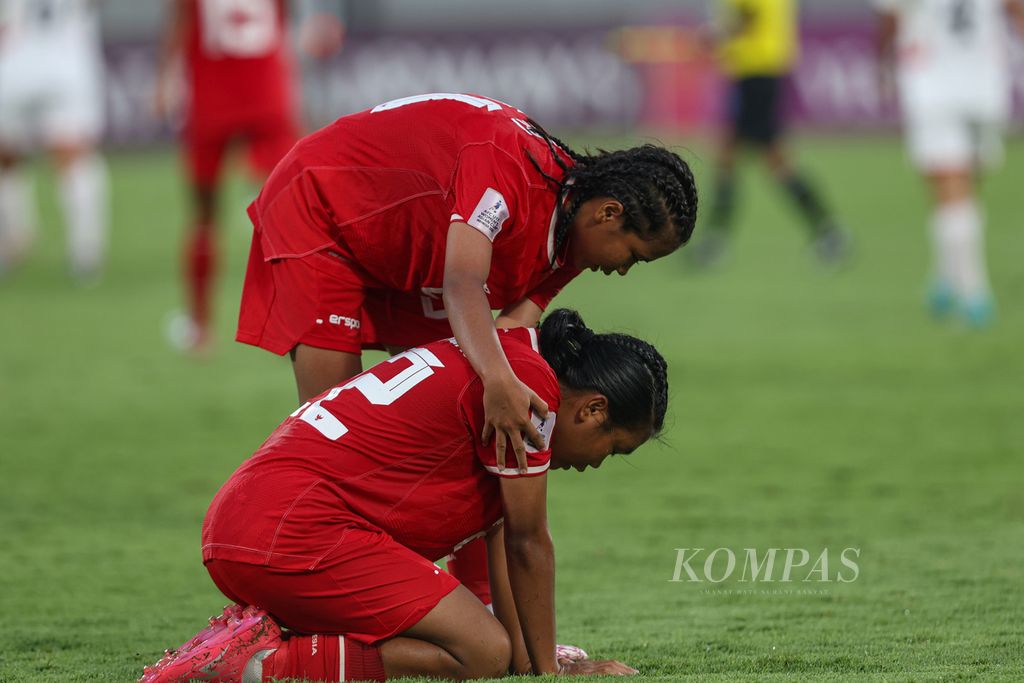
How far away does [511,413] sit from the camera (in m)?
3.28

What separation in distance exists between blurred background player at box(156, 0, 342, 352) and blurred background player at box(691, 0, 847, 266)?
3.92m

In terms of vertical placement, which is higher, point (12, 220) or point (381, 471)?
point (381, 471)

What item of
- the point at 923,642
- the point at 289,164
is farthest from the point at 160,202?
the point at 923,642

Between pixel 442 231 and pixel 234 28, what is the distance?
489 cm

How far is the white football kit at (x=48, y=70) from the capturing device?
10859mm

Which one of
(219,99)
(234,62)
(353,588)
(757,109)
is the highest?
(234,62)

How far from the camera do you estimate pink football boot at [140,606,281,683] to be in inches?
132

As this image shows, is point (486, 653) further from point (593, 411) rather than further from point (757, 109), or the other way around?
point (757, 109)

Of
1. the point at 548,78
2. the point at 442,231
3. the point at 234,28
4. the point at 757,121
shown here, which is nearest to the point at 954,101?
the point at 757,121

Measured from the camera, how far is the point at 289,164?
4.12m

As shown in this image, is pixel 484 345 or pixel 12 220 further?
pixel 12 220

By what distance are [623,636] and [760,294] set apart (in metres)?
6.50

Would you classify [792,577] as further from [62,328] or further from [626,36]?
[626,36]

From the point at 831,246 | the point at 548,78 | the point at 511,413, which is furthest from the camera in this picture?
the point at 548,78
